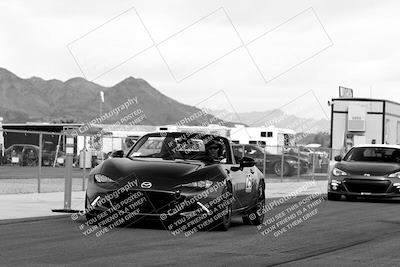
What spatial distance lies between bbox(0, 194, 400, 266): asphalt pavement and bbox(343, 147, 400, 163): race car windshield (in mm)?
8151

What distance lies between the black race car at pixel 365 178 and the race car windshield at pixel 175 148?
9.12 metres

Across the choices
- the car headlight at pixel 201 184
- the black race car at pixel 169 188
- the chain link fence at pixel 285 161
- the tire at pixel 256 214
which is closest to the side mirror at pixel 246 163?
the black race car at pixel 169 188

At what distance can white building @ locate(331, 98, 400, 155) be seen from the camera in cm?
3734

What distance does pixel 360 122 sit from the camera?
3716cm

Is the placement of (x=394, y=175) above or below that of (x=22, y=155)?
below

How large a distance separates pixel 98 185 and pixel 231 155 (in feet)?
8.10

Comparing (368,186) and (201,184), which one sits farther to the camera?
(368,186)

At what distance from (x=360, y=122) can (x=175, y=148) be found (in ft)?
80.5

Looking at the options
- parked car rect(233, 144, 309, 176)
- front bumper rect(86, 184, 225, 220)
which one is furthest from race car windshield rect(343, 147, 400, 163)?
front bumper rect(86, 184, 225, 220)

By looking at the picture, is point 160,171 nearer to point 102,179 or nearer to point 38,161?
point 102,179

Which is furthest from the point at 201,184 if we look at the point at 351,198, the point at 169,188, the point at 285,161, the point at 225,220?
the point at 285,161

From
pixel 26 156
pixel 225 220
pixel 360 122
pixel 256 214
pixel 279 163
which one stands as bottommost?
pixel 360 122

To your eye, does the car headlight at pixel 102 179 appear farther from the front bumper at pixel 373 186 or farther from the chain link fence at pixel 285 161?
the chain link fence at pixel 285 161

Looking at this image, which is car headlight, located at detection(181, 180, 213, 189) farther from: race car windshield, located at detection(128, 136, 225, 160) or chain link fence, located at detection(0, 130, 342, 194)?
chain link fence, located at detection(0, 130, 342, 194)
